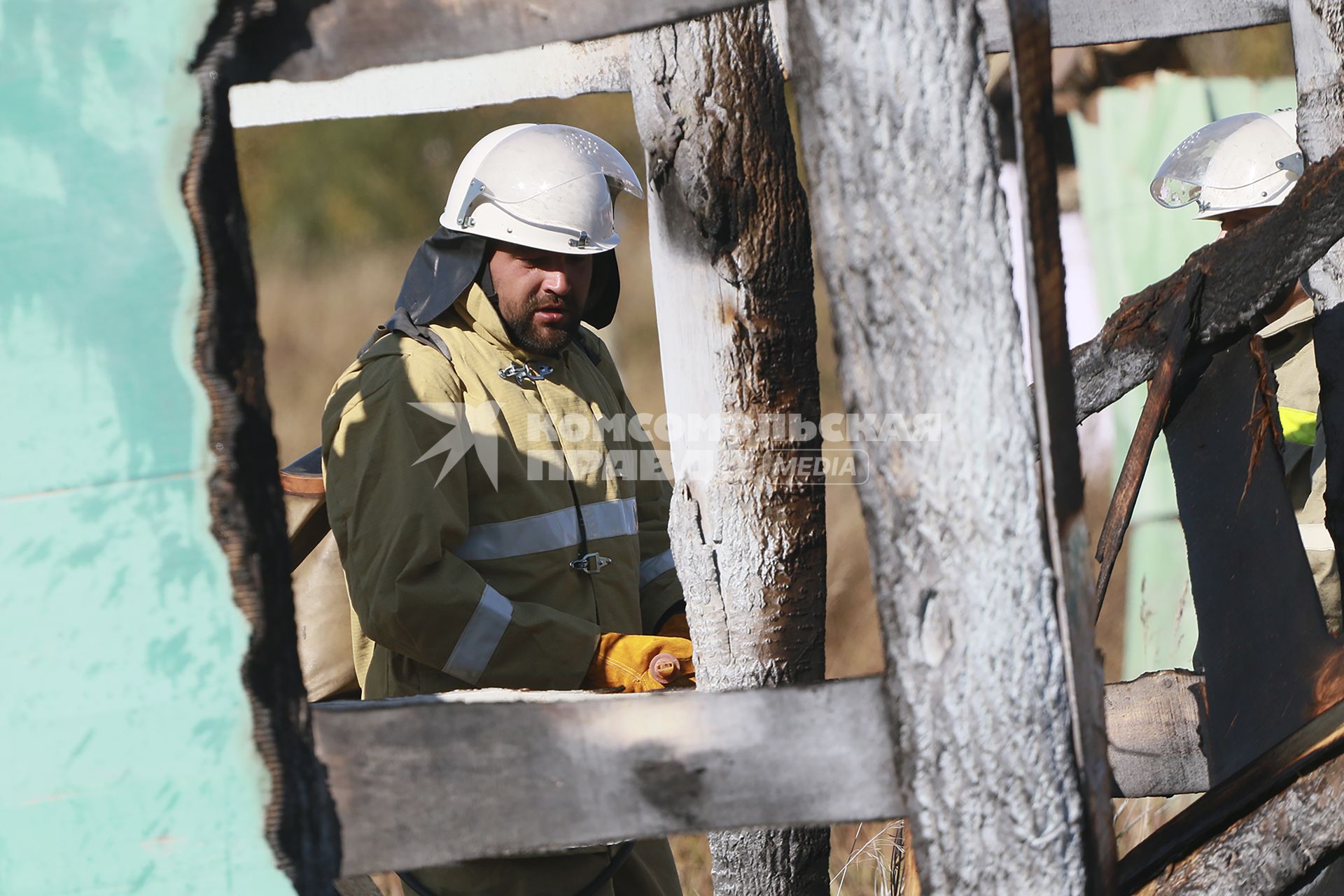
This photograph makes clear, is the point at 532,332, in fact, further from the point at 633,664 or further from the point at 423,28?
the point at 423,28

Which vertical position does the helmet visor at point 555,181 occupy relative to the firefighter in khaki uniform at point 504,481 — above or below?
above

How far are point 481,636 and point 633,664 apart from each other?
33cm

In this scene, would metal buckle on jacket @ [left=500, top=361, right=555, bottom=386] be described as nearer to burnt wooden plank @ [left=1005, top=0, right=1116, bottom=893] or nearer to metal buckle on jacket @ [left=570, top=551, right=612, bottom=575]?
metal buckle on jacket @ [left=570, top=551, right=612, bottom=575]

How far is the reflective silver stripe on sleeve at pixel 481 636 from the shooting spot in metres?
2.23

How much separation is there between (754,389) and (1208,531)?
912 mm

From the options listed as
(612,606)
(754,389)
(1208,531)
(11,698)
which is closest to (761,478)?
(754,389)

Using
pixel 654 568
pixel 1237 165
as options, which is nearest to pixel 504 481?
pixel 654 568

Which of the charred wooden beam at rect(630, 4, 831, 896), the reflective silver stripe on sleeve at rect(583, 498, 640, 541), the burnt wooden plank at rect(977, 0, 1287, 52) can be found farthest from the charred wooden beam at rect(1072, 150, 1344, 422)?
the reflective silver stripe on sleeve at rect(583, 498, 640, 541)

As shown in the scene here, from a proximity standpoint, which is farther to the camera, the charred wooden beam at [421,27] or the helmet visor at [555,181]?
the helmet visor at [555,181]

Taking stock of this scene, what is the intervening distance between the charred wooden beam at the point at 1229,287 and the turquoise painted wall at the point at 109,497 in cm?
166

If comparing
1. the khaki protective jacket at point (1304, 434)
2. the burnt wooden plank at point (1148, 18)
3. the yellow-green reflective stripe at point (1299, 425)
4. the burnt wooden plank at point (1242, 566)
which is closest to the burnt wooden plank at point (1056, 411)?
the burnt wooden plank at point (1242, 566)

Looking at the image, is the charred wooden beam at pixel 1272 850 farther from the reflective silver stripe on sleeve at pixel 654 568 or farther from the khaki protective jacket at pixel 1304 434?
the khaki protective jacket at pixel 1304 434

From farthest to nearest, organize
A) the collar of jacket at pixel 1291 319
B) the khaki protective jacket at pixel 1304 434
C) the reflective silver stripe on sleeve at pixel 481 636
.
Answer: the collar of jacket at pixel 1291 319 < the khaki protective jacket at pixel 1304 434 < the reflective silver stripe on sleeve at pixel 481 636

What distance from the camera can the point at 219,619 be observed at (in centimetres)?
120
